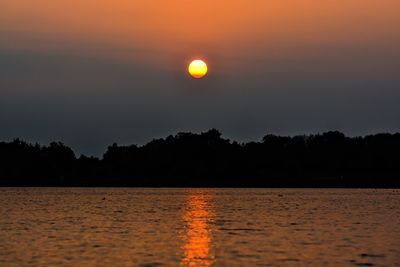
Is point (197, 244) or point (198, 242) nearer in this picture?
point (197, 244)

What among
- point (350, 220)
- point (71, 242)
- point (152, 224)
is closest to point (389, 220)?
point (350, 220)

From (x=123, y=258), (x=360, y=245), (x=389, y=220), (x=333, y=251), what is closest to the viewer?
(x=123, y=258)

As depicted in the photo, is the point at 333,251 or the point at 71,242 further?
the point at 71,242

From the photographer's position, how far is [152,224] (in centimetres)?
7844

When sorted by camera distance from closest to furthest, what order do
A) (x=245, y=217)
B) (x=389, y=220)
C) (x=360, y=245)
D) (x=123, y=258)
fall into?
(x=123, y=258) < (x=360, y=245) < (x=389, y=220) < (x=245, y=217)

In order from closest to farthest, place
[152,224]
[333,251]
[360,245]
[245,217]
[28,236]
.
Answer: [333,251]
[360,245]
[28,236]
[152,224]
[245,217]

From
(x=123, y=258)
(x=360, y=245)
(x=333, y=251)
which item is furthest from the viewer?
(x=360, y=245)

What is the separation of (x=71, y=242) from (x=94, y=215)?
36247 millimetres

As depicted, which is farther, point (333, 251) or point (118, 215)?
point (118, 215)

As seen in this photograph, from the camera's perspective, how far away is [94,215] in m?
93.6

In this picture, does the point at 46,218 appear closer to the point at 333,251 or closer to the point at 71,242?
the point at 71,242

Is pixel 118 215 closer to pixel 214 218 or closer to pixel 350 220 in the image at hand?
pixel 214 218

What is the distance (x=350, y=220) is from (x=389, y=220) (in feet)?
14.0

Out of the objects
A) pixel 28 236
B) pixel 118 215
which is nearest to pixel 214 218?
pixel 118 215
